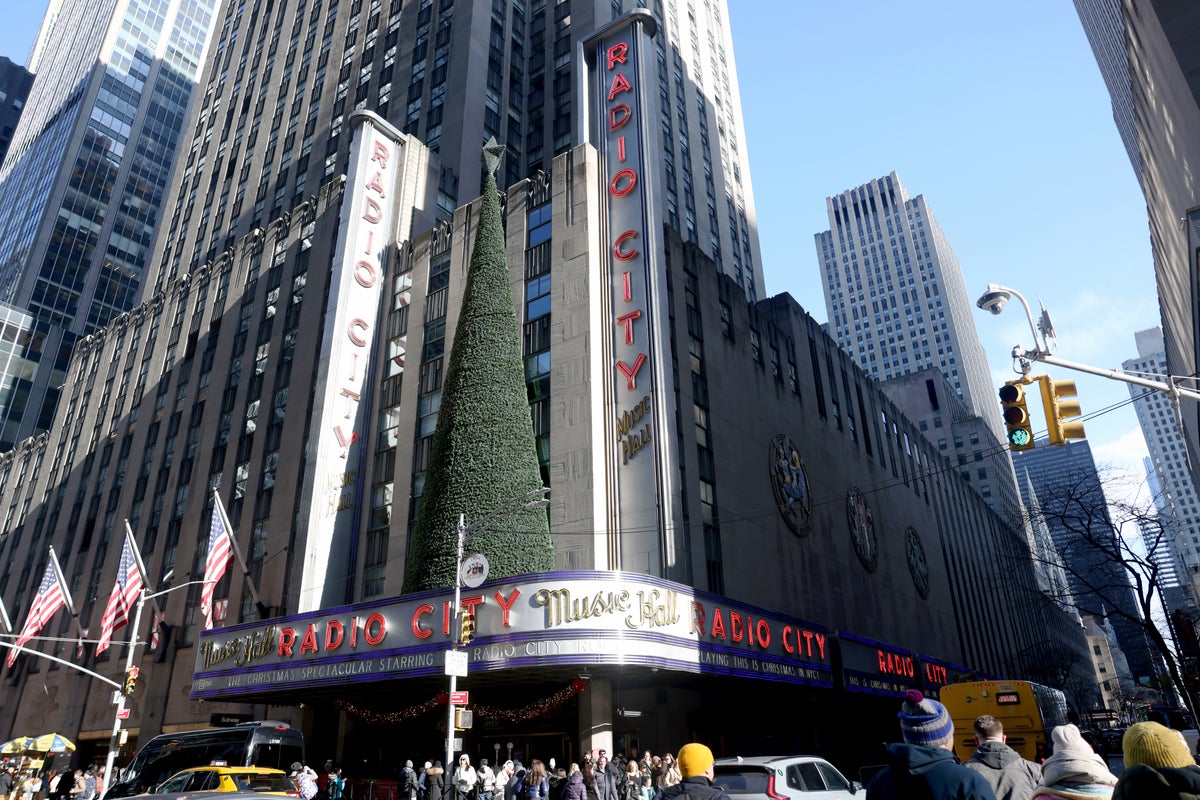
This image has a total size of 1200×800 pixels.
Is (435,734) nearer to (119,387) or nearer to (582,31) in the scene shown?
(119,387)

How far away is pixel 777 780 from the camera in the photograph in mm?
12891

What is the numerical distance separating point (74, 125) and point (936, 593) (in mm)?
128762

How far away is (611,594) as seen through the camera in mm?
26984

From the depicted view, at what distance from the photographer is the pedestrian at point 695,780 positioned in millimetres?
5781

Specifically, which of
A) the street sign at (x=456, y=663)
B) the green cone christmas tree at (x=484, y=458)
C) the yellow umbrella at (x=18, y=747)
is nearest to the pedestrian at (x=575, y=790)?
the street sign at (x=456, y=663)

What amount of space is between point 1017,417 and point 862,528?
42.1 meters

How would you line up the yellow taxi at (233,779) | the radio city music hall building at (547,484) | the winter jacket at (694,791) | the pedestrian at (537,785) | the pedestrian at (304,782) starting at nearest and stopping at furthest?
the winter jacket at (694,791) → the yellow taxi at (233,779) → the pedestrian at (537,785) → the pedestrian at (304,782) → the radio city music hall building at (547,484)

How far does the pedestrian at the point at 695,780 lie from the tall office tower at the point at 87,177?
107709 mm

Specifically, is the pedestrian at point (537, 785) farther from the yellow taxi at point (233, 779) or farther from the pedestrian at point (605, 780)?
the yellow taxi at point (233, 779)

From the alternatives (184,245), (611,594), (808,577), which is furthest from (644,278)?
(184,245)

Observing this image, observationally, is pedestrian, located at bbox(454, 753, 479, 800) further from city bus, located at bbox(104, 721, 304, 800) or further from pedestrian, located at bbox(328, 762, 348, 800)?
city bus, located at bbox(104, 721, 304, 800)

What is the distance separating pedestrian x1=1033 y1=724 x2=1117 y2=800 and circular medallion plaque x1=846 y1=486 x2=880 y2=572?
159 feet

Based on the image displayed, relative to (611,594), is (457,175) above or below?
above

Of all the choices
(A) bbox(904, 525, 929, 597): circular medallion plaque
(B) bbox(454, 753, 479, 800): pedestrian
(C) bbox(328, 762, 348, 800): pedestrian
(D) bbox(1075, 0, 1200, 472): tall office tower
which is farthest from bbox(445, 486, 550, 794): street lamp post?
(A) bbox(904, 525, 929, 597): circular medallion plaque
